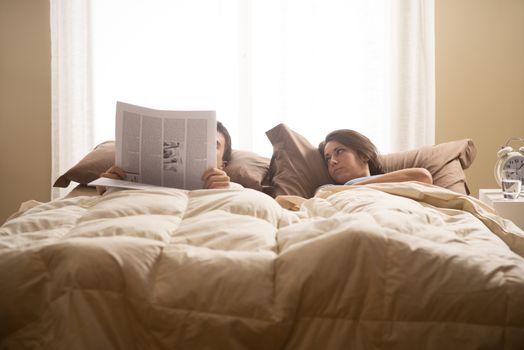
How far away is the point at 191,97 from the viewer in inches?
139

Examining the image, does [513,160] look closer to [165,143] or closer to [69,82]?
[165,143]

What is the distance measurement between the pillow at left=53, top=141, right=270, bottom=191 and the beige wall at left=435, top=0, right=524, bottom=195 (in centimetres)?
156

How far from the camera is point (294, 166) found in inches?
94.0

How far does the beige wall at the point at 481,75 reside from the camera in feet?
10.9

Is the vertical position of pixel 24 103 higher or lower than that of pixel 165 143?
higher

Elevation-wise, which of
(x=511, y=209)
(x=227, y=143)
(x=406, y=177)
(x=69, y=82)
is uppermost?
(x=69, y=82)

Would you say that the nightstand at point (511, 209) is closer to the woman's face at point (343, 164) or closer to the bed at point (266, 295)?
the woman's face at point (343, 164)

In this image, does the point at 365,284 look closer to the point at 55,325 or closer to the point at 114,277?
the point at 114,277

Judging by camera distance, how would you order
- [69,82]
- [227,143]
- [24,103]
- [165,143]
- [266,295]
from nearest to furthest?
[266,295], [165,143], [227,143], [69,82], [24,103]

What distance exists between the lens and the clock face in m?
2.39

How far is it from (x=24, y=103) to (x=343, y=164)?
8.03 ft

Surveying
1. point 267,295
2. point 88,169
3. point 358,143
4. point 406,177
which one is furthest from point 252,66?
point 267,295

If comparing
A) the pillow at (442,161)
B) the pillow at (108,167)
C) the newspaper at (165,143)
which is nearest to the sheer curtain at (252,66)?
the pillow at (442,161)

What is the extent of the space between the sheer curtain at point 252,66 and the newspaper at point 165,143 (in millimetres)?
1784
